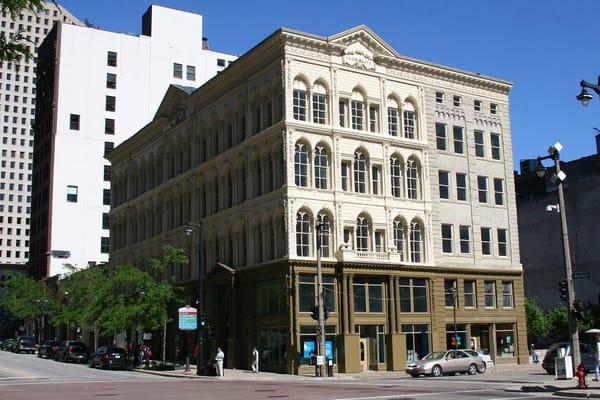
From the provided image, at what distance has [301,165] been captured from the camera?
4919 centimetres

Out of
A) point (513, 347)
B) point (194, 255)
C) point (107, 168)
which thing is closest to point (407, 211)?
point (513, 347)

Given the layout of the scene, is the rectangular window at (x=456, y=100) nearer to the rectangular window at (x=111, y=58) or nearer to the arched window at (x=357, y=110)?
the arched window at (x=357, y=110)

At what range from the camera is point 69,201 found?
102 metres

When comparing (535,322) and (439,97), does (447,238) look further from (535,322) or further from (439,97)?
(535,322)

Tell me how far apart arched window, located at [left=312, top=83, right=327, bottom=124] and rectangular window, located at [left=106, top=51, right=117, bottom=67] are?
61037 mm

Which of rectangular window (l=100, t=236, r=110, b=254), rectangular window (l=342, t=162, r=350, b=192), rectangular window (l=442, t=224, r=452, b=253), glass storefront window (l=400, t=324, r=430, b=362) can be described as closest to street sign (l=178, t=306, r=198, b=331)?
rectangular window (l=342, t=162, r=350, b=192)

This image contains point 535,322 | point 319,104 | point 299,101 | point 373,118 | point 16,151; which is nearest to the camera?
point 299,101

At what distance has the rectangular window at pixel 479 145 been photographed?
58281 mm

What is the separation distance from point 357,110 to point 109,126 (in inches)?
2343

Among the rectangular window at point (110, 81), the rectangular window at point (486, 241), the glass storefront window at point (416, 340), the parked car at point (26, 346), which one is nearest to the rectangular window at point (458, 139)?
the rectangular window at point (486, 241)

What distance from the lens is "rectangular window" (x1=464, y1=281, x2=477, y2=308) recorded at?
55031 mm

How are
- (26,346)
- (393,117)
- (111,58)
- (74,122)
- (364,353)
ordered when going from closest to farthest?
1. (364,353)
2. (393,117)
3. (26,346)
4. (74,122)
5. (111,58)

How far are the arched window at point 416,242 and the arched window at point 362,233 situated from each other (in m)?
3.87

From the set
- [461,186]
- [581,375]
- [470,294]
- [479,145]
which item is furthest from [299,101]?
[581,375]
